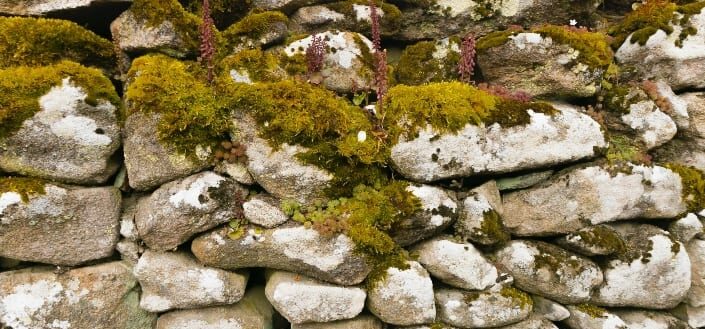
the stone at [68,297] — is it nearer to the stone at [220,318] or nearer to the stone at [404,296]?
the stone at [220,318]

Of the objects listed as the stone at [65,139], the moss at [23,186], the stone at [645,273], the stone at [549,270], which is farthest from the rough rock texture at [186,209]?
the stone at [645,273]

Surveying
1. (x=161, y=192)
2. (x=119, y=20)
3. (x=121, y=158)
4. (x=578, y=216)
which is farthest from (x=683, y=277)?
(x=119, y=20)

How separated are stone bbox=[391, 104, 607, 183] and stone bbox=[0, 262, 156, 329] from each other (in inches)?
171

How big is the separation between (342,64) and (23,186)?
4735 mm

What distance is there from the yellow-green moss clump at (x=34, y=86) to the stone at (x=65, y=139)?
6 cm

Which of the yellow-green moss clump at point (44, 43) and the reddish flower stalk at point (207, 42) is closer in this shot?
the reddish flower stalk at point (207, 42)

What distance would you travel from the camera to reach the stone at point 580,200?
644 centimetres

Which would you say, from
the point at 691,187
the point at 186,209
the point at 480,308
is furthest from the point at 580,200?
the point at 186,209

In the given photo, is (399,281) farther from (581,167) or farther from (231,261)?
(581,167)

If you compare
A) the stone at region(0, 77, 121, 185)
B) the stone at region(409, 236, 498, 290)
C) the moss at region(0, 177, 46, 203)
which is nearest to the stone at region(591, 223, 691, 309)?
the stone at region(409, 236, 498, 290)

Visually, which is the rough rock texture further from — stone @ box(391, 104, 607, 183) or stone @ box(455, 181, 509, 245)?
stone @ box(455, 181, 509, 245)

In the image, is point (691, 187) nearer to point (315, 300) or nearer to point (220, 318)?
point (315, 300)

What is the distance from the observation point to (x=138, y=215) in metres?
6.02

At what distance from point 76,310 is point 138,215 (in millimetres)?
1496
